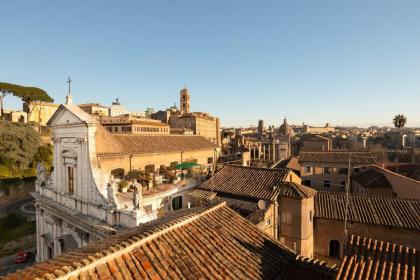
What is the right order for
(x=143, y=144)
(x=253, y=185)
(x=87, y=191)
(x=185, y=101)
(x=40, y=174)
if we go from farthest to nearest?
(x=185, y=101) < (x=143, y=144) < (x=40, y=174) < (x=253, y=185) < (x=87, y=191)

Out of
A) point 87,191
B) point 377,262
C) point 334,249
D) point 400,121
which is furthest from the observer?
point 400,121

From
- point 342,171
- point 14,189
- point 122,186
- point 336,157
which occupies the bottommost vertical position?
point 14,189

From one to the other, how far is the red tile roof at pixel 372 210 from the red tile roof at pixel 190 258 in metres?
11.9

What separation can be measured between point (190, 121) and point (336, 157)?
5635 centimetres

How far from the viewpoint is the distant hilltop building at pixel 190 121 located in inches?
3386

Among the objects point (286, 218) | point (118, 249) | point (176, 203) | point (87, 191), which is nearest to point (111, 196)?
point (87, 191)

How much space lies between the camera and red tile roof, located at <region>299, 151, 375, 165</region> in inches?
1479

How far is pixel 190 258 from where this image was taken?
22.1 feet

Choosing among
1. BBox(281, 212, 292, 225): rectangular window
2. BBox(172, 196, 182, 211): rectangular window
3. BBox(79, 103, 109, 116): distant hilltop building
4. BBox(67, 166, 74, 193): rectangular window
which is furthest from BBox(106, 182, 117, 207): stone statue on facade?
BBox(79, 103, 109, 116): distant hilltop building

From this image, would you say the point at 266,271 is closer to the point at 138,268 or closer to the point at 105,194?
the point at 138,268

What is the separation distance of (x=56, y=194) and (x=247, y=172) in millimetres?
14744

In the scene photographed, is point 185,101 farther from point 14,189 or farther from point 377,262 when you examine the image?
point 377,262

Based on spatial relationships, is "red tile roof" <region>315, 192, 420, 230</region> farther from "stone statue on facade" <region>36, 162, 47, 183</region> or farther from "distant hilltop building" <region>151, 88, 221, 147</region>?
"distant hilltop building" <region>151, 88, 221, 147</region>

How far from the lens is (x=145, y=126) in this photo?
49375 mm
